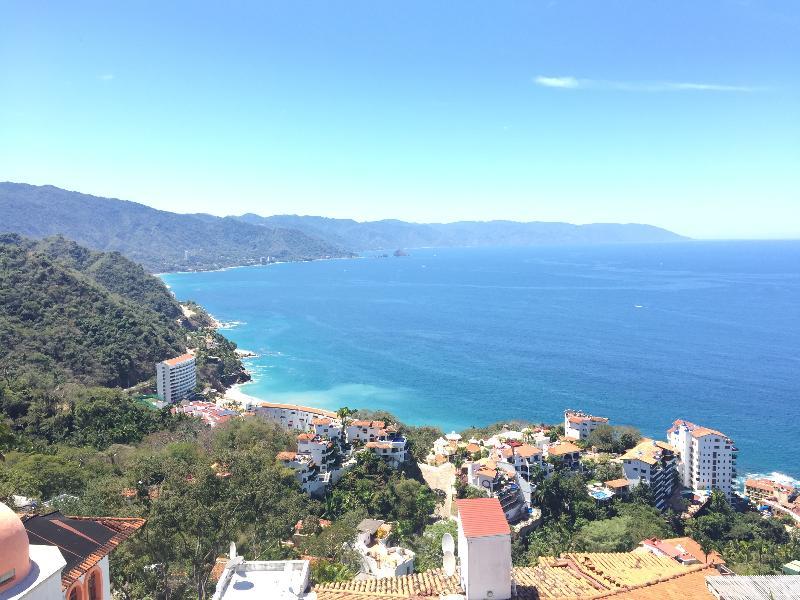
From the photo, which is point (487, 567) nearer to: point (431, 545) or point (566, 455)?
point (431, 545)

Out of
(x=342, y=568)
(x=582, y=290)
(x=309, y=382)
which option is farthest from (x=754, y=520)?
(x=582, y=290)

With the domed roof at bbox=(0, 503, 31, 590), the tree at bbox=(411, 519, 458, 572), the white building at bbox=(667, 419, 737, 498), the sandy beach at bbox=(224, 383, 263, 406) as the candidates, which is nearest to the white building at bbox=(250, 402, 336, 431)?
the sandy beach at bbox=(224, 383, 263, 406)

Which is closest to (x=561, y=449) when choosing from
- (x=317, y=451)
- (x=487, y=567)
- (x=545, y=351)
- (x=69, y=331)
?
(x=317, y=451)

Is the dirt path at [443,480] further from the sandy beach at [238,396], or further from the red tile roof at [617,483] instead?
the sandy beach at [238,396]

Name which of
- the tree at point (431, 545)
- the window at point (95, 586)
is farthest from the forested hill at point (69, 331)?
the window at point (95, 586)

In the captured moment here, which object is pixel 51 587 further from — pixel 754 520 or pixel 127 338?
pixel 127 338
